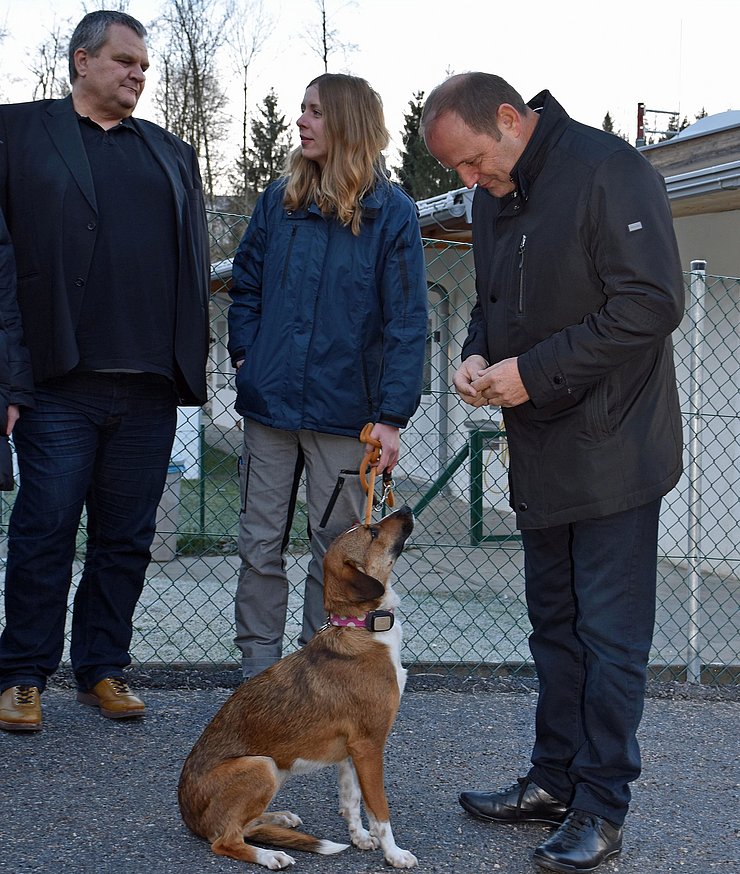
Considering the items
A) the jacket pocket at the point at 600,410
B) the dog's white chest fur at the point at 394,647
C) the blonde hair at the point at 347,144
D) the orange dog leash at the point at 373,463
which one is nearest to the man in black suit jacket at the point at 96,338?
the blonde hair at the point at 347,144

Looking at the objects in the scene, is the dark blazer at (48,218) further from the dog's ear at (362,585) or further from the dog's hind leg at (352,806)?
the dog's hind leg at (352,806)

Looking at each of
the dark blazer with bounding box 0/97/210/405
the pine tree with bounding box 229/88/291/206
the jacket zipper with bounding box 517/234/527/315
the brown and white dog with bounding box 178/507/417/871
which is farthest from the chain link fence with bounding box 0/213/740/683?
the pine tree with bounding box 229/88/291/206

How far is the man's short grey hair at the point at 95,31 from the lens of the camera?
11.9 feet

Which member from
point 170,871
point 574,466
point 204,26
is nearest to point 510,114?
Result: point 574,466

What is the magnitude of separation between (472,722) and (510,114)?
252 centimetres

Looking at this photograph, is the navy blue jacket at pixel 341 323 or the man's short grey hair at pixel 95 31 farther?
the navy blue jacket at pixel 341 323

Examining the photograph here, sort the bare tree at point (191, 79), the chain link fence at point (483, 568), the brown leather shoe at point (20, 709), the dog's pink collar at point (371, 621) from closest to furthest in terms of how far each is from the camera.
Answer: the dog's pink collar at point (371, 621) < the brown leather shoe at point (20, 709) < the chain link fence at point (483, 568) < the bare tree at point (191, 79)

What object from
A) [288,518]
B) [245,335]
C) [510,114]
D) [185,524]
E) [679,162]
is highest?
[679,162]

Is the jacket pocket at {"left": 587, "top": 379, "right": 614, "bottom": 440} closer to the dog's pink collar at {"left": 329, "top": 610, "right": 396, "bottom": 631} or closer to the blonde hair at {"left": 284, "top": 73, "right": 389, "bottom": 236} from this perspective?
the dog's pink collar at {"left": 329, "top": 610, "right": 396, "bottom": 631}

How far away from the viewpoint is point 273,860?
111 inches

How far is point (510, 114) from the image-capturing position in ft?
9.32

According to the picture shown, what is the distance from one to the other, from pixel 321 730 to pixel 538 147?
1.80 meters

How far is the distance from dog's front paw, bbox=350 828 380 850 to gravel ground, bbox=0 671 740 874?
27mm

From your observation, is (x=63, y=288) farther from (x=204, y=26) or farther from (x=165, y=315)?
(x=204, y=26)
